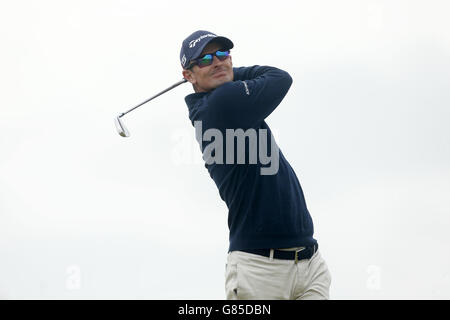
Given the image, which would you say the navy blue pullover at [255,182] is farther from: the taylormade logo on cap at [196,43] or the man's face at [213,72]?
the taylormade logo on cap at [196,43]

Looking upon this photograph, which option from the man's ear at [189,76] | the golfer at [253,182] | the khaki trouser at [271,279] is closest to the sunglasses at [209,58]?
the golfer at [253,182]

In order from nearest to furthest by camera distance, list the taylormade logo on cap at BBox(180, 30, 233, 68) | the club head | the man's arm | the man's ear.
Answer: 1. the man's arm
2. the taylormade logo on cap at BBox(180, 30, 233, 68)
3. the man's ear
4. the club head

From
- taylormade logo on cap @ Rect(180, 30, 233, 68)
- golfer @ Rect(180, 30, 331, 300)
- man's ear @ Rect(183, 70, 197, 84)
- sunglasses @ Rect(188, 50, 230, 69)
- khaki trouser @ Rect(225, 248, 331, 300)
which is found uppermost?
taylormade logo on cap @ Rect(180, 30, 233, 68)

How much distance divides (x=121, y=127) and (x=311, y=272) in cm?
192

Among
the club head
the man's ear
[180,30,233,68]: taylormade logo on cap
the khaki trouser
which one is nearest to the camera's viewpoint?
the khaki trouser

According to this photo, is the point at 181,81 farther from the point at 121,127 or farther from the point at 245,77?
the point at 121,127

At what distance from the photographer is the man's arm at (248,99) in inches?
185

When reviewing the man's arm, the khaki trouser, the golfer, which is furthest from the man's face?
the khaki trouser

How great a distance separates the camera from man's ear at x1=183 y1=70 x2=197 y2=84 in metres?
4.99

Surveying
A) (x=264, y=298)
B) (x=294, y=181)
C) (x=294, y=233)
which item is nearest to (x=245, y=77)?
(x=294, y=181)

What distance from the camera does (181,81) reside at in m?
5.11

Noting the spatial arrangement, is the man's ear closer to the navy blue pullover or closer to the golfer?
the golfer

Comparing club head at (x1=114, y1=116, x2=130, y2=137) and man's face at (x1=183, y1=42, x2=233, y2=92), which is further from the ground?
man's face at (x1=183, y1=42, x2=233, y2=92)

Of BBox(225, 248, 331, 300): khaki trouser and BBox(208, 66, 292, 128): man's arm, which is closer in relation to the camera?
BBox(225, 248, 331, 300): khaki trouser
